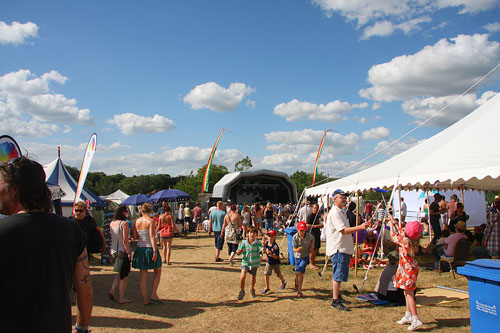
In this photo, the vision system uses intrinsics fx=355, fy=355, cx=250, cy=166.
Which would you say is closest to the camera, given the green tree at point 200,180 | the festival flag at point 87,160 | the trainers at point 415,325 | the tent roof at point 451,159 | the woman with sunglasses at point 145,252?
the trainers at point 415,325

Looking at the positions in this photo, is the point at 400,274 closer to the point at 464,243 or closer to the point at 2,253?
the point at 464,243

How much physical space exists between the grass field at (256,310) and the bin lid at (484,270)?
1150mm

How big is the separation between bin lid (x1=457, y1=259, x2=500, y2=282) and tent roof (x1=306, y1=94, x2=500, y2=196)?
1564mm

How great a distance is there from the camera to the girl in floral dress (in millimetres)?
4566

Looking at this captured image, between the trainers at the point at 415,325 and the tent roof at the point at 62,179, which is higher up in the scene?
the tent roof at the point at 62,179

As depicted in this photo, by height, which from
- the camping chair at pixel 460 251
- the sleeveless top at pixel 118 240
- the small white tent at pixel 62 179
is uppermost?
the small white tent at pixel 62 179

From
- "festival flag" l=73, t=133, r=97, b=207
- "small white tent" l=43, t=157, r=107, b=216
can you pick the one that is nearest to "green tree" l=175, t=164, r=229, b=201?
"small white tent" l=43, t=157, r=107, b=216

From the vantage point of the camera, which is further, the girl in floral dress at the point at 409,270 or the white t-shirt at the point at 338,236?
the white t-shirt at the point at 338,236

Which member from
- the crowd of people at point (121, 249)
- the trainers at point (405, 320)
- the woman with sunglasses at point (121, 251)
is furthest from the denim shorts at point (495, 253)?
the woman with sunglasses at point (121, 251)

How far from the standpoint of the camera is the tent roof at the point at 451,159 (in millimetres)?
5387

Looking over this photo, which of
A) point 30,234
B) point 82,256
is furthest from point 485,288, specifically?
point 30,234

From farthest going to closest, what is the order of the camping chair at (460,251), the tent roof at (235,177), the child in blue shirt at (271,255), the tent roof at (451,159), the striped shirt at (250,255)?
1. the tent roof at (235,177)
2. the camping chair at (460,251)
3. the child in blue shirt at (271,255)
4. the striped shirt at (250,255)
5. the tent roof at (451,159)

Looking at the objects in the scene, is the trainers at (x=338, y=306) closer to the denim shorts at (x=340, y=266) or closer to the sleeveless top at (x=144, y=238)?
the denim shorts at (x=340, y=266)

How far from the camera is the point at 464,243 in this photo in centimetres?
757
